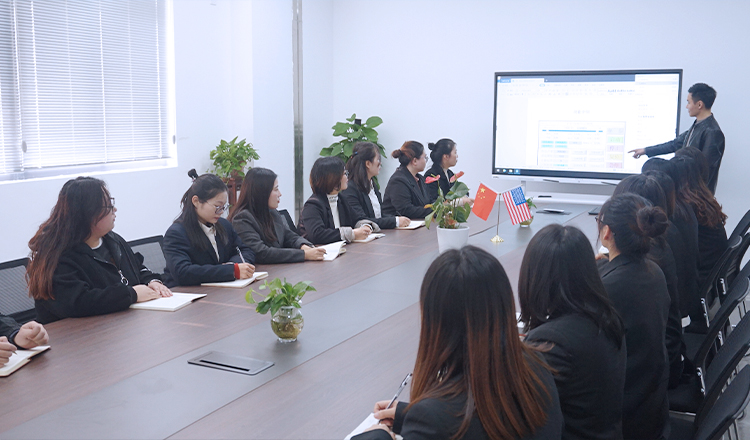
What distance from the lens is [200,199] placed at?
10.8 ft

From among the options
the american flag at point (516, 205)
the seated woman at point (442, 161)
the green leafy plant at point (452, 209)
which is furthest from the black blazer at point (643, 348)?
the seated woman at point (442, 161)

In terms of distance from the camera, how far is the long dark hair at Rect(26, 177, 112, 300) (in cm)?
262

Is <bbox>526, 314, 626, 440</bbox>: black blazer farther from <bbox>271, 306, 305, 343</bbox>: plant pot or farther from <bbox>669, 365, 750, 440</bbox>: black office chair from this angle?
<bbox>271, 306, 305, 343</bbox>: plant pot

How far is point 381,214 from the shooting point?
5.41 m

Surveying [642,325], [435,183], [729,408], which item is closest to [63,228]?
[642,325]

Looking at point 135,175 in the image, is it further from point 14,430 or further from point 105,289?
point 14,430

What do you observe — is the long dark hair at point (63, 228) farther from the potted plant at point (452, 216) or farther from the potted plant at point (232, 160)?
the potted plant at point (232, 160)

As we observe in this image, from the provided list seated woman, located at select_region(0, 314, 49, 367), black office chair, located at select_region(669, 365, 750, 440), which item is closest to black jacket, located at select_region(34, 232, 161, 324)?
seated woman, located at select_region(0, 314, 49, 367)

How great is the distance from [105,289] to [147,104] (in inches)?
150

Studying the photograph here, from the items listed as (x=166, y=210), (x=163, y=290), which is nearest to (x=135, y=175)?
(x=166, y=210)

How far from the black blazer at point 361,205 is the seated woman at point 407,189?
40cm

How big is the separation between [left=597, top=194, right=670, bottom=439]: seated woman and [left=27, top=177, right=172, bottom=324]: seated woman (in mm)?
1958

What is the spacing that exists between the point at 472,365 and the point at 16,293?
7.69 feet

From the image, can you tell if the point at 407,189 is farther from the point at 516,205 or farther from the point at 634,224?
the point at 634,224
